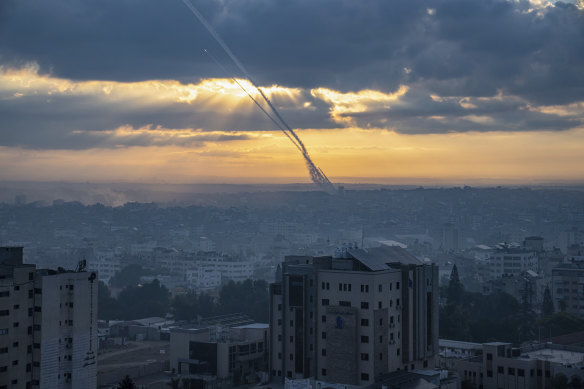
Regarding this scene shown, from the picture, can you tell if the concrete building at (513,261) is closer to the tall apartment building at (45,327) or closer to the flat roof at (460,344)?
the flat roof at (460,344)

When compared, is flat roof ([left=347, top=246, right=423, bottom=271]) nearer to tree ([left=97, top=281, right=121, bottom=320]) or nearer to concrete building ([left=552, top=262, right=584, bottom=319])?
concrete building ([left=552, top=262, right=584, bottom=319])

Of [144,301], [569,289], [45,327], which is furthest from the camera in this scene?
[144,301]

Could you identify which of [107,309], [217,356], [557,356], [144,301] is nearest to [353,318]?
[217,356]

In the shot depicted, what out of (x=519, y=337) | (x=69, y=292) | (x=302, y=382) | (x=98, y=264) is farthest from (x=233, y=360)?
(x=98, y=264)

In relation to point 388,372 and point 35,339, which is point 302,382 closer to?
point 388,372

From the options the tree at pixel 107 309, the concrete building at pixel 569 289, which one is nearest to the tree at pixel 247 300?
the tree at pixel 107 309

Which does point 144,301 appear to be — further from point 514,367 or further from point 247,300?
point 514,367

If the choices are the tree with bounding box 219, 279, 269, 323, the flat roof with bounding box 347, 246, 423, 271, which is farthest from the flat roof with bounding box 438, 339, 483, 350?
the tree with bounding box 219, 279, 269, 323
